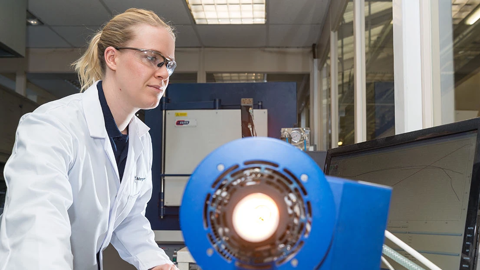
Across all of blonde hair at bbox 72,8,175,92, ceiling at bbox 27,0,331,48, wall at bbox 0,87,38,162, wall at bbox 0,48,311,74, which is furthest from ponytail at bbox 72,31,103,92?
wall at bbox 0,48,311,74

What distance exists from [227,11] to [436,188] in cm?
382

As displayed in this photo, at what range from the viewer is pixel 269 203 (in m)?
0.40

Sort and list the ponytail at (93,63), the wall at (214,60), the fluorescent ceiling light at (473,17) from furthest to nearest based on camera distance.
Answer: the wall at (214,60)
the fluorescent ceiling light at (473,17)
the ponytail at (93,63)

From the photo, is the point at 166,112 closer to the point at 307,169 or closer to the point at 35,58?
the point at 307,169

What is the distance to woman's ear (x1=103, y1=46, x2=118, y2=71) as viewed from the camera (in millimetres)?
1301

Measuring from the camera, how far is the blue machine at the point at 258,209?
39cm

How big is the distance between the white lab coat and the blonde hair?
174 mm

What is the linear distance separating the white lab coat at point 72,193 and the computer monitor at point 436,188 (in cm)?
65

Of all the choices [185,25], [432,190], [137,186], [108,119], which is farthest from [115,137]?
[185,25]

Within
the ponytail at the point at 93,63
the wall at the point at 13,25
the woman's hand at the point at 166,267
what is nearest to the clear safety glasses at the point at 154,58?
the ponytail at the point at 93,63

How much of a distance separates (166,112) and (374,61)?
1.51 metres

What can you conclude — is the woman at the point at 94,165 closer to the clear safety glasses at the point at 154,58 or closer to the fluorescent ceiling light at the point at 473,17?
the clear safety glasses at the point at 154,58

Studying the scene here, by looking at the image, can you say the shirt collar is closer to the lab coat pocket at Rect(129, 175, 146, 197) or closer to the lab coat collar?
the lab coat collar

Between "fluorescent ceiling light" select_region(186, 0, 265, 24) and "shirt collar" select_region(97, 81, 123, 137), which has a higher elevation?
"fluorescent ceiling light" select_region(186, 0, 265, 24)
